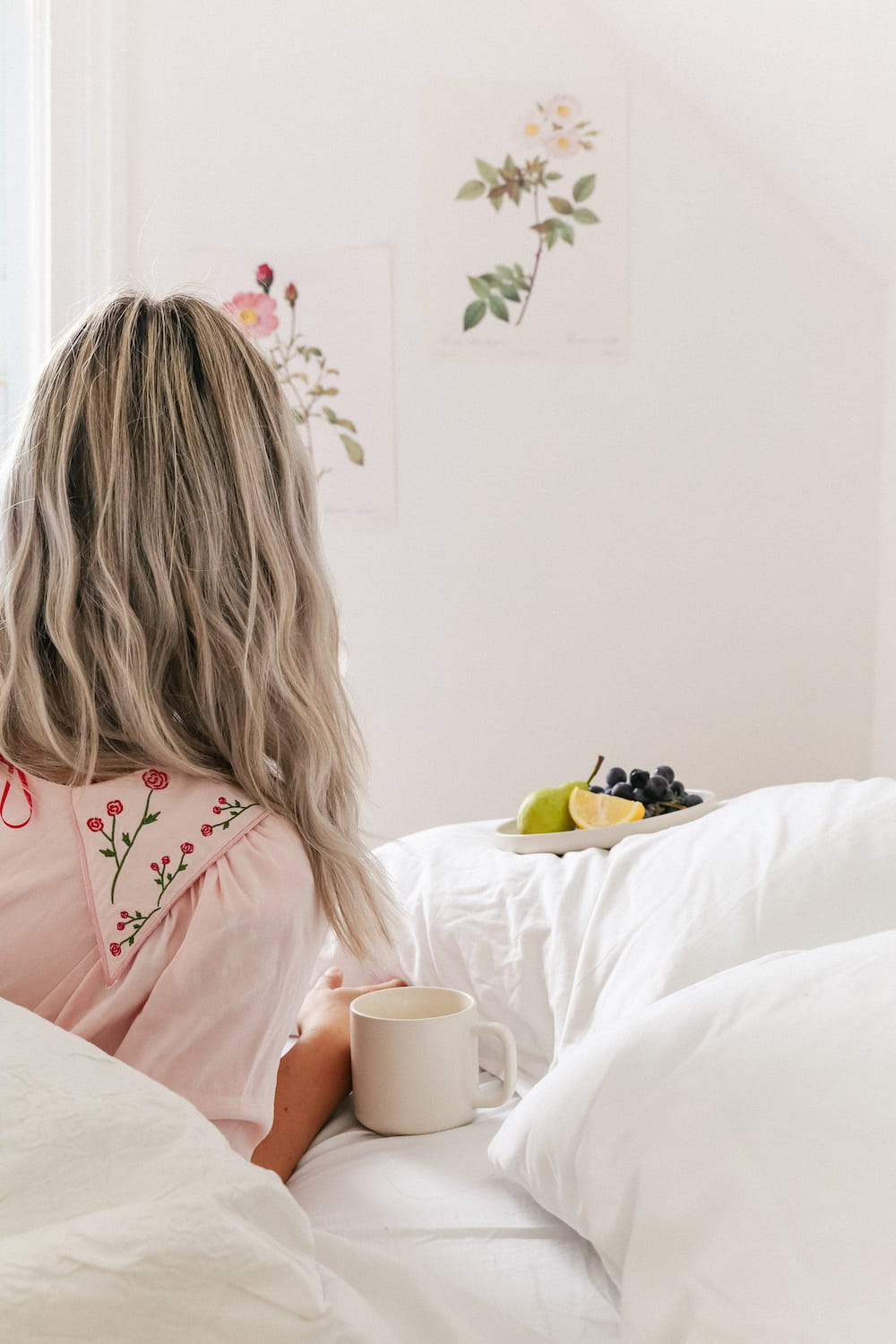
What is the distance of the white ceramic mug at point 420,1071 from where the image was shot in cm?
85

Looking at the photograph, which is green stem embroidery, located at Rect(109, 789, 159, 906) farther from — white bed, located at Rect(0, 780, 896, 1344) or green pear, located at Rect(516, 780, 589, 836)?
green pear, located at Rect(516, 780, 589, 836)

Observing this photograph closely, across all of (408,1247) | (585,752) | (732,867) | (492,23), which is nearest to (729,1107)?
(408,1247)

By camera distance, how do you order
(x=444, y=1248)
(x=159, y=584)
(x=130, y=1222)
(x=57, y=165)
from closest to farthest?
1. (x=130, y=1222)
2. (x=444, y=1248)
3. (x=159, y=584)
4. (x=57, y=165)

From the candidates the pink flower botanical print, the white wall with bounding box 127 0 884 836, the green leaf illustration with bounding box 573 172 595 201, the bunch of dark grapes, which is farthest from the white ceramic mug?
the green leaf illustration with bounding box 573 172 595 201

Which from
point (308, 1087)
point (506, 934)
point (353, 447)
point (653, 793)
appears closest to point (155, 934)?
point (308, 1087)

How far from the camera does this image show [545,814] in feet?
4.30

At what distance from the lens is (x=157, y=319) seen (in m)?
0.86

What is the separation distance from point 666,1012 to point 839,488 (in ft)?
6.18

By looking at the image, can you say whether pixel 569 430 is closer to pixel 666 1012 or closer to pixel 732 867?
pixel 732 867

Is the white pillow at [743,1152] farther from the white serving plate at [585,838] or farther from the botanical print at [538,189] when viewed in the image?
the botanical print at [538,189]

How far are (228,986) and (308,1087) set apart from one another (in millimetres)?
193

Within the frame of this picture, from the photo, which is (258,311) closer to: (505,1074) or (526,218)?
(526,218)

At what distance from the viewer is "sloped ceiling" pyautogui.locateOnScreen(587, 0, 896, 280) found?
1.78m

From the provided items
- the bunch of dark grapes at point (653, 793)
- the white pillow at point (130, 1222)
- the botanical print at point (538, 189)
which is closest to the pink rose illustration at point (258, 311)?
the botanical print at point (538, 189)
